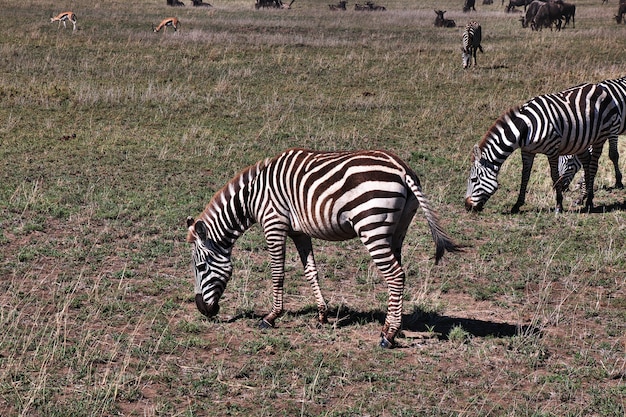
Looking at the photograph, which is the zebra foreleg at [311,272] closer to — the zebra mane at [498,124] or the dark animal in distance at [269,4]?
the zebra mane at [498,124]

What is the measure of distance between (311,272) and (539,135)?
18.9 ft

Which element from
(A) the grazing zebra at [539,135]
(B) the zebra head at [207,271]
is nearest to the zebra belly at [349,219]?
(B) the zebra head at [207,271]

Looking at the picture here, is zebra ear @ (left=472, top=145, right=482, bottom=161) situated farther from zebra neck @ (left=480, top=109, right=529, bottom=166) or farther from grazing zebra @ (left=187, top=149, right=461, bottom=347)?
grazing zebra @ (left=187, top=149, right=461, bottom=347)

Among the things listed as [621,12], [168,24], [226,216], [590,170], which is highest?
[621,12]

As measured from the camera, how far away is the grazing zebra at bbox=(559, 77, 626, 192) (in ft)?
44.2

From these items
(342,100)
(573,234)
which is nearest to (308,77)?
(342,100)

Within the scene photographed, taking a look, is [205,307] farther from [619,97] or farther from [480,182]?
[619,97]

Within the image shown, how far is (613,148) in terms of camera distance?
1398cm

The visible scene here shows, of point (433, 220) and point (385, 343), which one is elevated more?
point (433, 220)

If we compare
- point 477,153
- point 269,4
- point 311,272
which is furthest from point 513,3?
point 311,272

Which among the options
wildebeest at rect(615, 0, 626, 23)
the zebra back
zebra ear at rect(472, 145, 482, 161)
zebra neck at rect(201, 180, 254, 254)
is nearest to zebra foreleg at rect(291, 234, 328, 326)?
zebra neck at rect(201, 180, 254, 254)

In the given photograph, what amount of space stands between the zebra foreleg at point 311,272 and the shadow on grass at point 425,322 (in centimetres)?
14

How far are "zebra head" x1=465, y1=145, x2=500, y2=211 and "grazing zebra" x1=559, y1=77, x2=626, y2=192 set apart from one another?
1.14 meters

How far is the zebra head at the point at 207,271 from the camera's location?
27.2 feet
